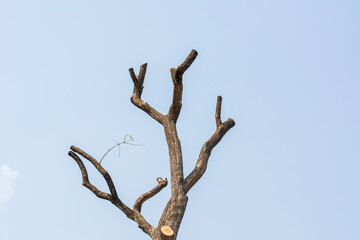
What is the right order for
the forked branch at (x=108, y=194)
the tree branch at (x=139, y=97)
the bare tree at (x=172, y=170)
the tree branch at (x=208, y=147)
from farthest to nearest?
the tree branch at (x=139, y=97) < the tree branch at (x=208, y=147) < the forked branch at (x=108, y=194) < the bare tree at (x=172, y=170)

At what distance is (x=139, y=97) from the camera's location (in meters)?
6.21

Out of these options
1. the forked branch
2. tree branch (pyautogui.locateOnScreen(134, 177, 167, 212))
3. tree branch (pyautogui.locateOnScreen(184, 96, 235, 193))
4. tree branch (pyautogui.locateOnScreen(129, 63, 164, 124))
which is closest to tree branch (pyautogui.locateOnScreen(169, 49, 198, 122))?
tree branch (pyautogui.locateOnScreen(129, 63, 164, 124))

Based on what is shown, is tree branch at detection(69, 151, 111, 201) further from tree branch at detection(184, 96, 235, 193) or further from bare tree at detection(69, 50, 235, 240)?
tree branch at detection(184, 96, 235, 193)

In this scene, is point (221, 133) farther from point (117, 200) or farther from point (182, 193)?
point (117, 200)

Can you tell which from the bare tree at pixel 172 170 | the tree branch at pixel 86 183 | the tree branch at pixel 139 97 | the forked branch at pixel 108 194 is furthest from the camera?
the tree branch at pixel 139 97

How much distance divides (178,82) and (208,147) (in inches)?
35.7

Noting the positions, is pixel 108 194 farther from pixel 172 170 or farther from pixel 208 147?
pixel 208 147

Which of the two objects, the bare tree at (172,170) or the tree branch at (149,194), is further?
the tree branch at (149,194)

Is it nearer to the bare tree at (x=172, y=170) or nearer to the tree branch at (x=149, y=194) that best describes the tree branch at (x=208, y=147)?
the bare tree at (x=172, y=170)

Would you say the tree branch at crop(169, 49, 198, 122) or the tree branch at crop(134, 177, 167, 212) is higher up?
the tree branch at crop(169, 49, 198, 122)

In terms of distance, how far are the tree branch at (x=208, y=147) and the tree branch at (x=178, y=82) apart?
20.7 inches

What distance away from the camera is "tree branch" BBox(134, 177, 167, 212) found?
5.59 m

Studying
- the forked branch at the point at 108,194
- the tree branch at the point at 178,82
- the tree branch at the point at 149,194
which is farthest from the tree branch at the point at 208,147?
the forked branch at the point at 108,194

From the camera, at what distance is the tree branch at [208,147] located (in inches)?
223
